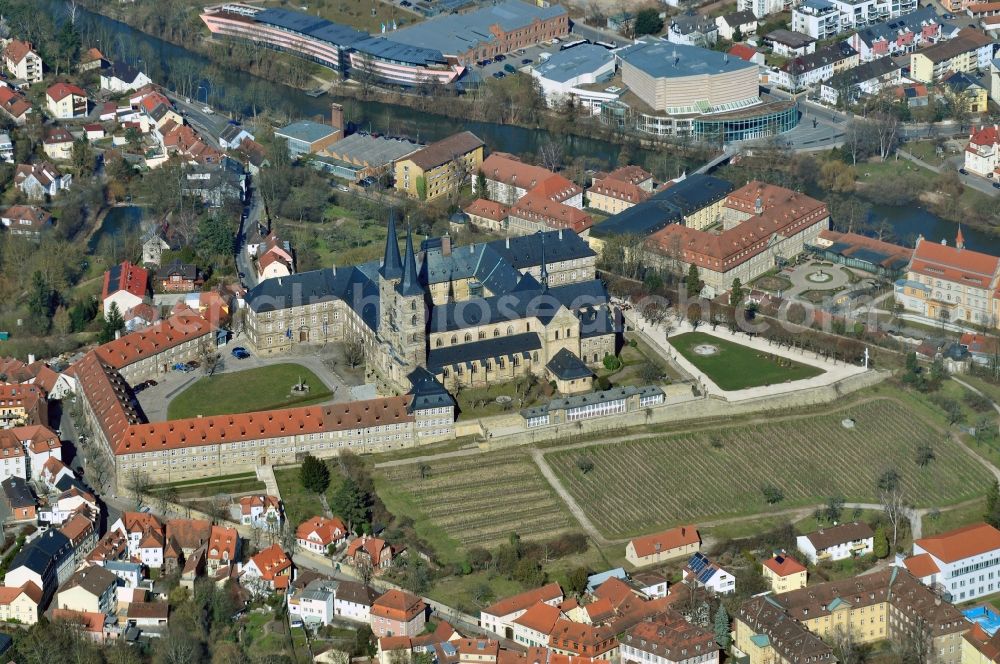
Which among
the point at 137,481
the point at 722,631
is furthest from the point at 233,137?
the point at 722,631

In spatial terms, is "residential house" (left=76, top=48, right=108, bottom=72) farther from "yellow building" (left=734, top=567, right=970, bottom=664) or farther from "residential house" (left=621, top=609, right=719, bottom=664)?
"yellow building" (left=734, top=567, right=970, bottom=664)

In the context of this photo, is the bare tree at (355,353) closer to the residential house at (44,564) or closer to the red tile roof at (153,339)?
the red tile roof at (153,339)

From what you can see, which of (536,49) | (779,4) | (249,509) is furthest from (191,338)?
(779,4)

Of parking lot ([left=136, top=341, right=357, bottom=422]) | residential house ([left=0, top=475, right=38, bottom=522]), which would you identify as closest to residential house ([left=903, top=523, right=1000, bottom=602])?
parking lot ([left=136, top=341, right=357, bottom=422])

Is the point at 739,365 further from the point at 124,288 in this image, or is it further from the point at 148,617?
the point at 148,617

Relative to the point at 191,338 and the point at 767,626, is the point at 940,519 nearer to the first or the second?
the point at 767,626
